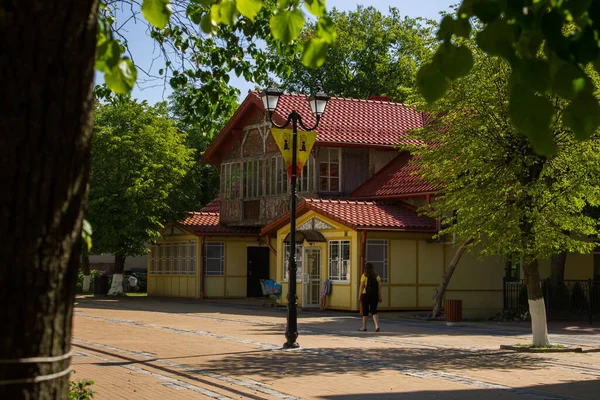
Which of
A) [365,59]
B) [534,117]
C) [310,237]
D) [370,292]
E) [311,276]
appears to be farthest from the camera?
[365,59]

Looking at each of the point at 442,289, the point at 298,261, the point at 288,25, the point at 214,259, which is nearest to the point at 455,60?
the point at 288,25

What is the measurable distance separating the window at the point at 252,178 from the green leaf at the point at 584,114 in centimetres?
3369

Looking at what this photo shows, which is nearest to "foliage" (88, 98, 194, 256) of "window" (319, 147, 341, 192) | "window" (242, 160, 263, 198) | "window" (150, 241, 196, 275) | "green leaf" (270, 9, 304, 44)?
"window" (150, 241, 196, 275)

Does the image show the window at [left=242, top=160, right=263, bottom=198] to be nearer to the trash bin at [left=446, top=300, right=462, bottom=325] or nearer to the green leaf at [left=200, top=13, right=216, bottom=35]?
the trash bin at [left=446, top=300, right=462, bottom=325]

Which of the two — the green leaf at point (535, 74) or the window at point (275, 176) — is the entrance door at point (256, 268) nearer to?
the window at point (275, 176)

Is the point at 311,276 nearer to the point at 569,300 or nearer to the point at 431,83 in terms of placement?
the point at 569,300

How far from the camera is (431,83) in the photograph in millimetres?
4145

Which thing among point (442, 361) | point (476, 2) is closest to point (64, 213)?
point (476, 2)

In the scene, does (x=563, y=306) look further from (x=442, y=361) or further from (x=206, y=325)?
(x=442, y=361)

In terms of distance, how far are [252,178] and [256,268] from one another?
4.60m

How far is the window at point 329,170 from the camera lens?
35.0 meters

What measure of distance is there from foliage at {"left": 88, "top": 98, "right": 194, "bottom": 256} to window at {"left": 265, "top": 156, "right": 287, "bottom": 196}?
4987mm

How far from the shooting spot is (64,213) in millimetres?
3252

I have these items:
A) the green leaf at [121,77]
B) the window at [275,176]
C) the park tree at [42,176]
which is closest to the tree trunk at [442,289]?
the window at [275,176]
